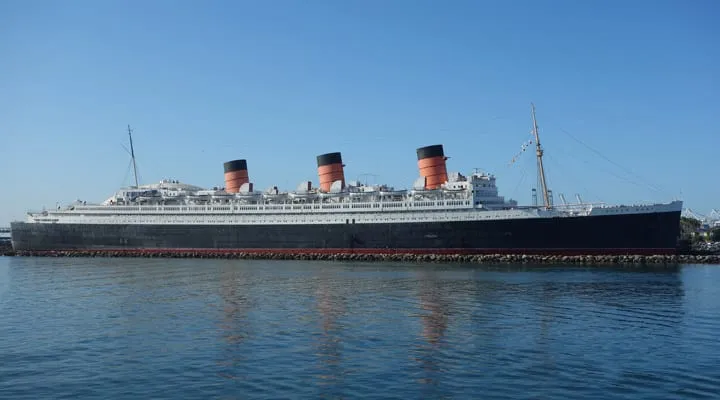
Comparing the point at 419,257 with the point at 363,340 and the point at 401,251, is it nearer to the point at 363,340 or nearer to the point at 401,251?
the point at 401,251

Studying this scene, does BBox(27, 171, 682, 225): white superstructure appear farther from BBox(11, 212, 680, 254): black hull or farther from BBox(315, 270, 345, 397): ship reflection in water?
BBox(315, 270, 345, 397): ship reflection in water

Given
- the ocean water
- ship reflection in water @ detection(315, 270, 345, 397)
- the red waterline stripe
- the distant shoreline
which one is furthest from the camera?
the red waterline stripe

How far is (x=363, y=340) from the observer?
704 inches

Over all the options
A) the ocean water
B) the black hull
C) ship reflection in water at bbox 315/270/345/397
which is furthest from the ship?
ship reflection in water at bbox 315/270/345/397

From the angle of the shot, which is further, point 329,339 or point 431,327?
point 431,327

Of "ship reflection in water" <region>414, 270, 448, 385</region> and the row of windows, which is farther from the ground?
the row of windows

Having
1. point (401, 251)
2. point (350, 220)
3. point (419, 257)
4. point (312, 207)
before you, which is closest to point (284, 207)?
point (312, 207)

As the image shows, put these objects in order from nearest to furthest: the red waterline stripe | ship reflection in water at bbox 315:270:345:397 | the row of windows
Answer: ship reflection in water at bbox 315:270:345:397, the red waterline stripe, the row of windows

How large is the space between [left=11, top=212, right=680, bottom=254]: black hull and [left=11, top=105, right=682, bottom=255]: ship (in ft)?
0.27

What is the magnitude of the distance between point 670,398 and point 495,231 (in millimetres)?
38291

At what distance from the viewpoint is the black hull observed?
47219 millimetres

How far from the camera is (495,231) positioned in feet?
166

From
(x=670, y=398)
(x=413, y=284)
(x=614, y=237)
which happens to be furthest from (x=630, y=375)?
(x=614, y=237)

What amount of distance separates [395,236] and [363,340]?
37.1 metres
